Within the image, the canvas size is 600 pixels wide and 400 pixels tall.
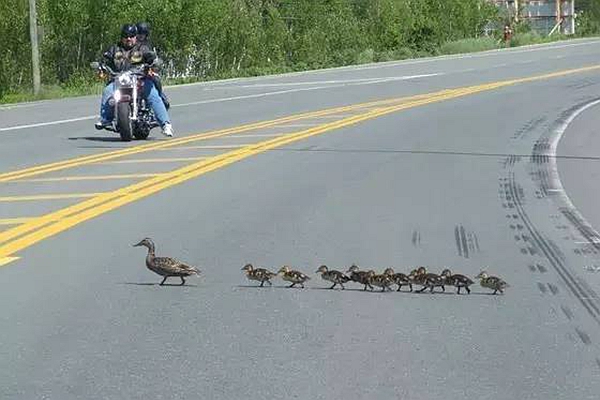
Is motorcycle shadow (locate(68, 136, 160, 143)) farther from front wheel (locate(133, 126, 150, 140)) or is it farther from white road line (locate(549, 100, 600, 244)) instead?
white road line (locate(549, 100, 600, 244))

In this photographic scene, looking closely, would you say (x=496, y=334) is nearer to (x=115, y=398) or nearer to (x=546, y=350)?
(x=546, y=350)

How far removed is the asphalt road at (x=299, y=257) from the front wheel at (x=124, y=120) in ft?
1.10

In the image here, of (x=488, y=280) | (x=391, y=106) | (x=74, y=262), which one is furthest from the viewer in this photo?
(x=391, y=106)

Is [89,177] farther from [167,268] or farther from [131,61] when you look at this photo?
[167,268]

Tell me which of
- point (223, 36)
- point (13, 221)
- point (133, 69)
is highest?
point (223, 36)

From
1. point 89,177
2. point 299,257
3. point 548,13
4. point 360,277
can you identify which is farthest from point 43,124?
point 548,13

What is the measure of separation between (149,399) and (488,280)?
3194mm

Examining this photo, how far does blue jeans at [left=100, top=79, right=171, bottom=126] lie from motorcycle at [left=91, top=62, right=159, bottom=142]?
2.7 inches

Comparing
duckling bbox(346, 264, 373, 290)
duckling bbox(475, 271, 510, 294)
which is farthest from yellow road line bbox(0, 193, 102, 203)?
duckling bbox(475, 271, 510, 294)

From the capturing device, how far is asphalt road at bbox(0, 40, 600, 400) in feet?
22.5

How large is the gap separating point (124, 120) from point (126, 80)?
62 centimetres

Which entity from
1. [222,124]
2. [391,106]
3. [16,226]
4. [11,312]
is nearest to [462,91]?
[391,106]

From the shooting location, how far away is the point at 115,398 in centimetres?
639

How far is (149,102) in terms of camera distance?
65.2 feet
